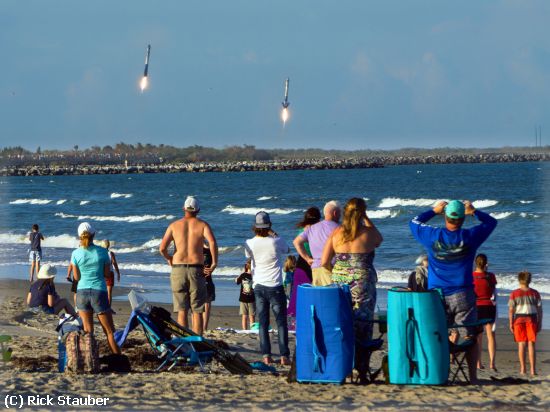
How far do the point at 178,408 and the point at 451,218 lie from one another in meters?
2.50

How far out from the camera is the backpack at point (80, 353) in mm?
9250

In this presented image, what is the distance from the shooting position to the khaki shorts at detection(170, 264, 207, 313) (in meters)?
10.9

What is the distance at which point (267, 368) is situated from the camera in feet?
32.6

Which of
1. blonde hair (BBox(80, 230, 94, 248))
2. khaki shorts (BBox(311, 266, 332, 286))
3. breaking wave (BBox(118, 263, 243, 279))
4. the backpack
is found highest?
blonde hair (BBox(80, 230, 94, 248))

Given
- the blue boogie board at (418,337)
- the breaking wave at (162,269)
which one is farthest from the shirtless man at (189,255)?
the breaking wave at (162,269)

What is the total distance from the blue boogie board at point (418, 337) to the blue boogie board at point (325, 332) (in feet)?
1.14

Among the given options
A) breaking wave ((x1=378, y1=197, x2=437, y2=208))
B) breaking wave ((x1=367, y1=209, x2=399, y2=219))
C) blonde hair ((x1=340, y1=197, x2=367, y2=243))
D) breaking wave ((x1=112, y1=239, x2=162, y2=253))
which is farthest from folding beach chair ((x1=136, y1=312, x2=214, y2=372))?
breaking wave ((x1=378, y1=197, x2=437, y2=208))

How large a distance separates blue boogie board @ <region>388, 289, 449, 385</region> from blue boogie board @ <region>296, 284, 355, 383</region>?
13.7 inches

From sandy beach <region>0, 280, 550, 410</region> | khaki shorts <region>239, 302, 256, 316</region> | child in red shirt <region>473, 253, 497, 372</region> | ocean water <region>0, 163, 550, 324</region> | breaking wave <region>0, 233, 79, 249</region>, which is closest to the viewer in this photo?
sandy beach <region>0, 280, 550, 410</region>

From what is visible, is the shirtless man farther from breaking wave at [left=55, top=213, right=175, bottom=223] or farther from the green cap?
breaking wave at [left=55, top=213, right=175, bottom=223]

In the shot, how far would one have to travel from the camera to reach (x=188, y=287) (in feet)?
35.9

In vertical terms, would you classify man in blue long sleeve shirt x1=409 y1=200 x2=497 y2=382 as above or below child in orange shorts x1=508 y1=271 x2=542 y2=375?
above

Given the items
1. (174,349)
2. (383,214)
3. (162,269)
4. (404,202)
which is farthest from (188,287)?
(404,202)

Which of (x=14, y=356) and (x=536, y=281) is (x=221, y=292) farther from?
(x=14, y=356)
